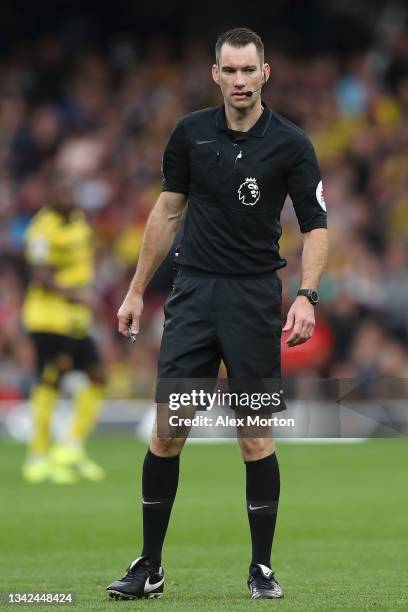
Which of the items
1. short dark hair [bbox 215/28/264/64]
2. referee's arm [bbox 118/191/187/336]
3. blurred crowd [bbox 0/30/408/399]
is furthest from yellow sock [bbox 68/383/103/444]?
short dark hair [bbox 215/28/264/64]

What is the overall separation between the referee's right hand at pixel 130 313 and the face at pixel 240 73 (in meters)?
0.93

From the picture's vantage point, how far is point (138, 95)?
73.5 feet

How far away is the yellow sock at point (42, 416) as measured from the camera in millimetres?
13078

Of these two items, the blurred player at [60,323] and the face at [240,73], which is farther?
the blurred player at [60,323]

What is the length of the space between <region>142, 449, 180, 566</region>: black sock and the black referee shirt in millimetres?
845

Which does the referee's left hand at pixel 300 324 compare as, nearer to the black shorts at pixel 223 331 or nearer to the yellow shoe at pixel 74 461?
the black shorts at pixel 223 331

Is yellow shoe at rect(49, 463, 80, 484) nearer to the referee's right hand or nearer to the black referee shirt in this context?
the referee's right hand

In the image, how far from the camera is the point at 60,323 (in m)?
13.1

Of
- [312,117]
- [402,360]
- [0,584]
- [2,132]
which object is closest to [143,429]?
[402,360]

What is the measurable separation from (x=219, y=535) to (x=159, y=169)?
12288 millimetres

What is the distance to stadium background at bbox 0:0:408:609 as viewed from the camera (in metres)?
17.1

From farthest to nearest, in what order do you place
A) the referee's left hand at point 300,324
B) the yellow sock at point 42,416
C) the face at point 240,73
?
the yellow sock at point 42,416
the face at point 240,73
the referee's left hand at point 300,324

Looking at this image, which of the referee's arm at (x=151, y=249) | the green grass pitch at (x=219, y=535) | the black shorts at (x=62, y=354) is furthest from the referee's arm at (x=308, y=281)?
the black shorts at (x=62, y=354)

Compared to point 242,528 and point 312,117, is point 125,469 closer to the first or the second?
point 242,528
